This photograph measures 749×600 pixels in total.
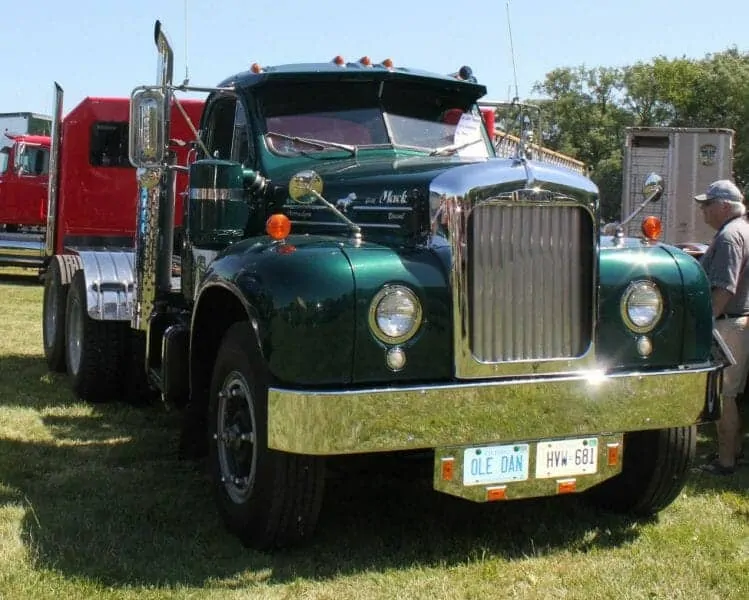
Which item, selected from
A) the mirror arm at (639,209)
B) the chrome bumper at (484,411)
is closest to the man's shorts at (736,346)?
the mirror arm at (639,209)

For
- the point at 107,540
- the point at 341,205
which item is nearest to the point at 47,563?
the point at 107,540

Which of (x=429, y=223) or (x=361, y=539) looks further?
(x=361, y=539)

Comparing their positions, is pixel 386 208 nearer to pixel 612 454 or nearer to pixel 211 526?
pixel 612 454

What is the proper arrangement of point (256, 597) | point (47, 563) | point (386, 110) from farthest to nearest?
1. point (386, 110)
2. point (47, 563)
3. point (256, 597)

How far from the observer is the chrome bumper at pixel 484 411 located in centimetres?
357

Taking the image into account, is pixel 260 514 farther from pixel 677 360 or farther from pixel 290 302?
pixel 677 360

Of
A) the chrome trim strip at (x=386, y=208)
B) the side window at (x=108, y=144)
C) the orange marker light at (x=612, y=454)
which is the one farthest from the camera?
the side window at (x=108, y=144)

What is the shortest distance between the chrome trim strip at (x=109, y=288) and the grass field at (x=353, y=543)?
4.46ft

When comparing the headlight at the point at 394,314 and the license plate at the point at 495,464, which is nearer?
the headlight at the point at 394,314

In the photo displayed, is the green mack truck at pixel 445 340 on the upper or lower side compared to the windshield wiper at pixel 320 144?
lower

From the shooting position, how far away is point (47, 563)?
3893 millimetres

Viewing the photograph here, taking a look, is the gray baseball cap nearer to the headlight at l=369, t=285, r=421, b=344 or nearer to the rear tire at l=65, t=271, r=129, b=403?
the headlight at l=369, t=285, r=421, b=344

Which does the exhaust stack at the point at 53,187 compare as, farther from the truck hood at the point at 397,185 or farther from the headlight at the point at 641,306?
the headlight at the point at 641,306

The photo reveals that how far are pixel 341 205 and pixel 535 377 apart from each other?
127cm
